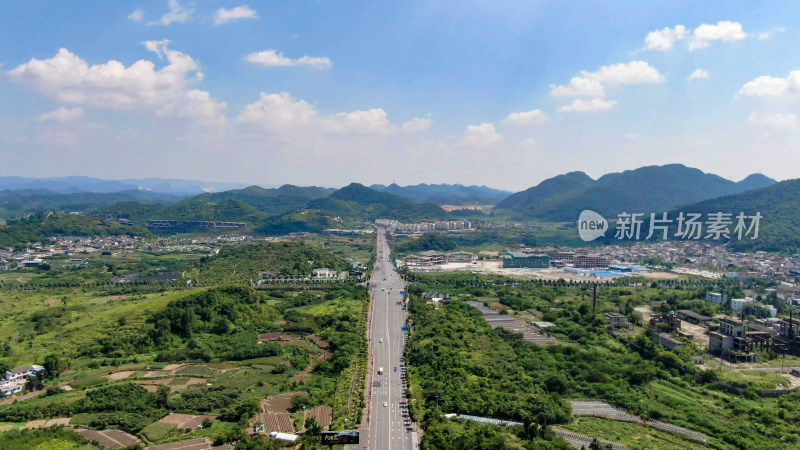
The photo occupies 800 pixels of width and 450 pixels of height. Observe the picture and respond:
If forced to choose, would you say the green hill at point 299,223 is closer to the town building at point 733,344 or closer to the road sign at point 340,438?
the town building at point 733,344

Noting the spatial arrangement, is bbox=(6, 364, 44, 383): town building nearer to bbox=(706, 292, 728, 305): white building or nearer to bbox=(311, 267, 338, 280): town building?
bbox=(311, 267, 338, 280): town building

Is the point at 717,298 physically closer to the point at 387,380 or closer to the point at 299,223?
the point at 387,380

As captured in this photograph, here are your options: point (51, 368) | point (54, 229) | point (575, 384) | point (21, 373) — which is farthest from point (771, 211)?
point (54, 229)

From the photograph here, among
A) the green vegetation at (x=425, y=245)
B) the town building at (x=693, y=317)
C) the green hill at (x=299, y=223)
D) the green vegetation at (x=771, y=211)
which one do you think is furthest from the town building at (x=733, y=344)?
the green hill at (x=299, y=223)

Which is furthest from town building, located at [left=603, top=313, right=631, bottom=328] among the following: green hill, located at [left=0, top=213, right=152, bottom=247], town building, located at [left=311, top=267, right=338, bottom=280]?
green hill, located at [left=0, top=213, right=152, bottom=247]

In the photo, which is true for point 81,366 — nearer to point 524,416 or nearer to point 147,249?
point 524,416

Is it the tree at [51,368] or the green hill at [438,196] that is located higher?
the green hill at [438,196]

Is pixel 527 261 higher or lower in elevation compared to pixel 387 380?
higher
